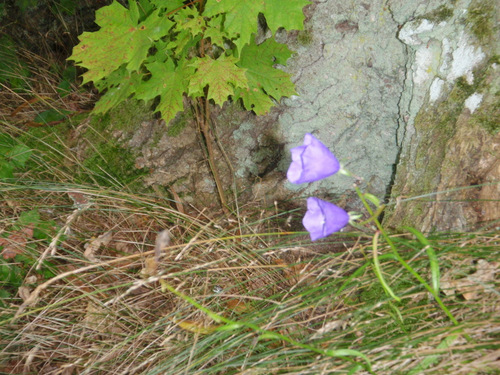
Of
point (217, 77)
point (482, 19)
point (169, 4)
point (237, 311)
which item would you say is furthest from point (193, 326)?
point (482, 19)

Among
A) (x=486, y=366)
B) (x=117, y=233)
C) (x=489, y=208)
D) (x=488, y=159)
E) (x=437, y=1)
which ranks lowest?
(x=486, y=366)

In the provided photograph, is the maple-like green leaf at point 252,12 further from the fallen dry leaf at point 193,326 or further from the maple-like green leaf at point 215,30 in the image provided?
the fallen dry leaf at point 193,326

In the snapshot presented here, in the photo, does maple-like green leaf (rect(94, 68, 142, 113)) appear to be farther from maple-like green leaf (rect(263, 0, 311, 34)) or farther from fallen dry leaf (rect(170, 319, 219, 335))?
fallen dry leaf (rect(170, 319, 219, 335))

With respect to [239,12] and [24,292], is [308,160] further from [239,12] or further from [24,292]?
[24,292]

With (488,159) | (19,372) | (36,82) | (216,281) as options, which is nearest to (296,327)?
(216,281)

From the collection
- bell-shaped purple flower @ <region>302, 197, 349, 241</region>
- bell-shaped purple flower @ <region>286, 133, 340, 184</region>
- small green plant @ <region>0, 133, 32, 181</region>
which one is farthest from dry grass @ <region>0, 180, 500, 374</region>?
bell-shaped purple flower @ <region>286, 133, 340, 184</region>

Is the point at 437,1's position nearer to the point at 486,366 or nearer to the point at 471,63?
the point at 471,63
